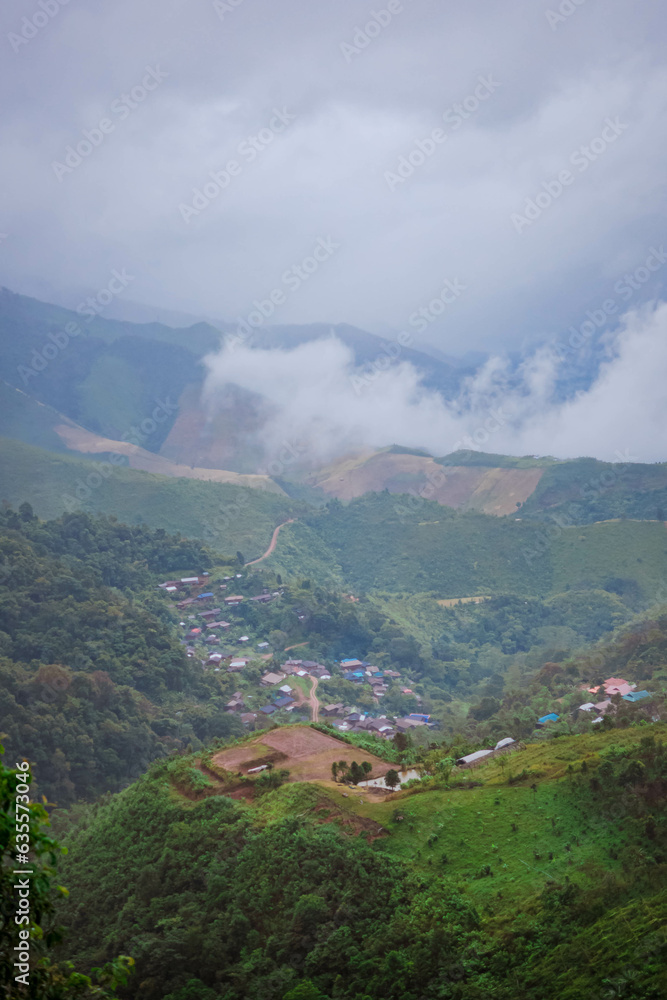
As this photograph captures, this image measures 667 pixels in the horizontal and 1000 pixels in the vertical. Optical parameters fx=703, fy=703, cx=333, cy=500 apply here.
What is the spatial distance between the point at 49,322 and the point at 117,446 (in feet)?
167

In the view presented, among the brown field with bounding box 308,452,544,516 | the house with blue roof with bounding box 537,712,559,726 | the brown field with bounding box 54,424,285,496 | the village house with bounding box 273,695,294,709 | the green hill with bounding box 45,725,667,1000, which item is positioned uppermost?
the brown field with bounding box 54,424,285,496

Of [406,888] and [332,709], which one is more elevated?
[332,709]

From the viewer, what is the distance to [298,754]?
1975cm

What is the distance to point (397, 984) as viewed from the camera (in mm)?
10734

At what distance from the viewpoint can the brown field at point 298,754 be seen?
18375 millimetres

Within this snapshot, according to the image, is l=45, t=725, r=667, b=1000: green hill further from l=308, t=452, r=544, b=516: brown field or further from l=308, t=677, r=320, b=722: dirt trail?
l=308, t=452, r=544, b=516: brown field

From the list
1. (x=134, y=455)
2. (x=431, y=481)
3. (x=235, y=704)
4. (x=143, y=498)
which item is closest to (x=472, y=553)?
(x=431, y=481)

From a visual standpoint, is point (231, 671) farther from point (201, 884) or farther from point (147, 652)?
point (201, 884)

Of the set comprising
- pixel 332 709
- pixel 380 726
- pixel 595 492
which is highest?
pixel 595 492

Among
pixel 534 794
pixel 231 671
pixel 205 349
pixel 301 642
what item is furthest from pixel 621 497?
pixel 205 349

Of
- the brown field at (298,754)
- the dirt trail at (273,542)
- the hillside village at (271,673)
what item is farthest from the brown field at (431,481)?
the brown field at (298,754)

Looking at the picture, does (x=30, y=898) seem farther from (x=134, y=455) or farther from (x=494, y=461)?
(x=134, y=455)

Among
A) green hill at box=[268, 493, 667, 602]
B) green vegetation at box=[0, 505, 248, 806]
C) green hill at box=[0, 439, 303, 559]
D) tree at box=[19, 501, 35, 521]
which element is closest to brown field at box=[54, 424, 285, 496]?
green hill at box=[0, 439, 303, 559]

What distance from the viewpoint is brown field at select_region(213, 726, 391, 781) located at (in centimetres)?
1838
